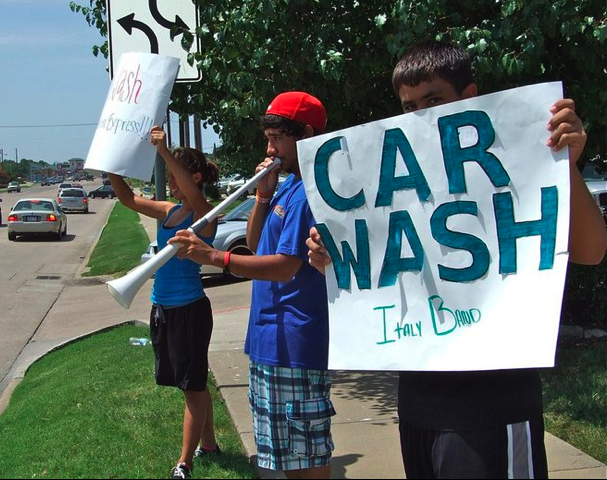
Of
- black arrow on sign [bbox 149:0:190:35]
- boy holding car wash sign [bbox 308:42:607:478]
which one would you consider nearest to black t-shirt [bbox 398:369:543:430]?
boy holding car wash sign [bbox 308:42:607:478]

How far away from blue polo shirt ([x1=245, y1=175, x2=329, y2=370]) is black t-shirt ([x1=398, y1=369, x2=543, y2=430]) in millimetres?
753

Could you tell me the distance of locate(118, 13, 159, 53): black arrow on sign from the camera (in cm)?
511

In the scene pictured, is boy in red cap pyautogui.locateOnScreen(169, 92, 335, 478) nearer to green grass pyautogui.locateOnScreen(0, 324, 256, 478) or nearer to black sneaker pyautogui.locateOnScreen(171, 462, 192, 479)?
black sneaker pyautogui.locateOnScreen(171, 462, 192, 479)

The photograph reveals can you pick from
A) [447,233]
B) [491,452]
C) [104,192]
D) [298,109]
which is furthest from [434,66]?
[104,192]

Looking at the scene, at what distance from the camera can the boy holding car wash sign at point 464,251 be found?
2.01m

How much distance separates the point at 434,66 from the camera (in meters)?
2.08

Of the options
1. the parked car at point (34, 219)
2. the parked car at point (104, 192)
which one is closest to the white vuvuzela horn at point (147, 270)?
the parked car at point (34, 219)

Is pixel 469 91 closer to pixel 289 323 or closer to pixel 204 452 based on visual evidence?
pixel 289 323

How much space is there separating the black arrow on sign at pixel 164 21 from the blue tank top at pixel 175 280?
170cm

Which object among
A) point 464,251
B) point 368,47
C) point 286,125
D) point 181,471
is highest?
point 368,47

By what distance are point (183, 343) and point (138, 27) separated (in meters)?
2.38

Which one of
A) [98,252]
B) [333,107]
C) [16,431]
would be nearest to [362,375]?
[333,107]

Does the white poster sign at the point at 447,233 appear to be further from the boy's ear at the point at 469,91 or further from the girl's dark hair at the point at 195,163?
the girl's dark hair at the point at 195,163

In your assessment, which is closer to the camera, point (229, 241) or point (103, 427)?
point (103, 427)
